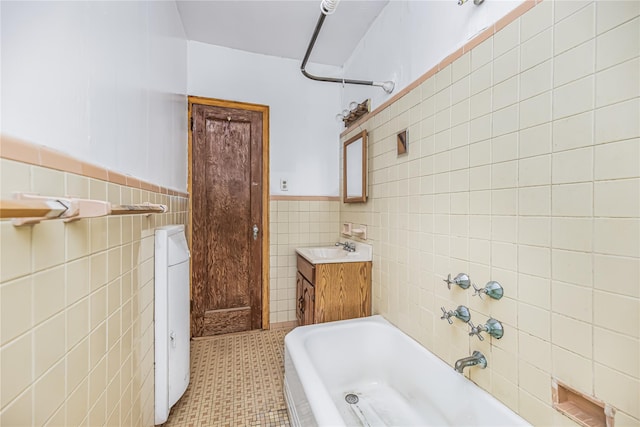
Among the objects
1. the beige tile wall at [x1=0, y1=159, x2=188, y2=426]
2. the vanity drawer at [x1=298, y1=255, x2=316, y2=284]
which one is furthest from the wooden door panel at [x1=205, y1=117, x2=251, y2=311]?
the beige tile wall at [x1=0, y1=159, x2=188, y2=426]

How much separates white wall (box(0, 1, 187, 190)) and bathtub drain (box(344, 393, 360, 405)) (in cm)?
163

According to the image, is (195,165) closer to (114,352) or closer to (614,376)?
(114,352)

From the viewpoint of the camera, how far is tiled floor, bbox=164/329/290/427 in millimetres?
1555

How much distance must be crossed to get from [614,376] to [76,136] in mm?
1626

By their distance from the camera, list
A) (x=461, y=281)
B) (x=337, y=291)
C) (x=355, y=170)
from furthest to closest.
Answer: (x=355, y=170) → (x=337, y=291) → (x=461, y=281)

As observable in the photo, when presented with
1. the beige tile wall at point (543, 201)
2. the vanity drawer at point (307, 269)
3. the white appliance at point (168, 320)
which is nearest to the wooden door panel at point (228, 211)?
the vanity drawer at point (307, 269)

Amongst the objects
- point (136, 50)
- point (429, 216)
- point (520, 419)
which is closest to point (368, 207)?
point (429, 216)

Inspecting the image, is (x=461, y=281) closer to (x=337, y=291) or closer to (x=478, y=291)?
(x=478, y=291)

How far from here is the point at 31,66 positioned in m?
0.56

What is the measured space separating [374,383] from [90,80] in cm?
198

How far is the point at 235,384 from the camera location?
185 cm

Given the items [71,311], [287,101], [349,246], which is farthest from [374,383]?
[287,101]

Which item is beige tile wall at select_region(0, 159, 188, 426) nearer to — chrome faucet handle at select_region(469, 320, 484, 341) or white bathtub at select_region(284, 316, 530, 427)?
white bathtub at select_region(284, 316, 530, 427)

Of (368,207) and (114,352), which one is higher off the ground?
(368,207)
